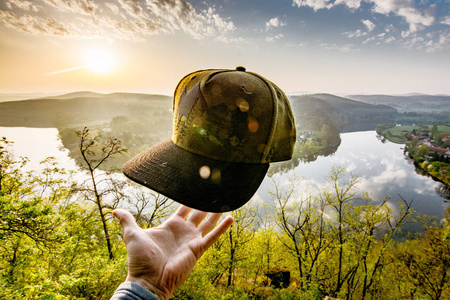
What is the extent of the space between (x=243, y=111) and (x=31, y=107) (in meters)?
153

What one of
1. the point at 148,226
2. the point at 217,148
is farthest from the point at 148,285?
the point at 148,226

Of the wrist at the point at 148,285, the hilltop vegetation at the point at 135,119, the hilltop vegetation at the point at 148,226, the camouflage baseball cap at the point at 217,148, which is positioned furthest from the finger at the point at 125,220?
the hilltop vegetation at the point at 135,119

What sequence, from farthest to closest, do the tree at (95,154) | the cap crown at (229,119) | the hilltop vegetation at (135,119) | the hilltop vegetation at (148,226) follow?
the hilltop vegetation at (135,119)
the tree at (95,154)
the hilltop vegetation at (148,226)
the cap crown at (229,119)

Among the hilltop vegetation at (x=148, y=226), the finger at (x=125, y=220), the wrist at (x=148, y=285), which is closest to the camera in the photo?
the wrist at (x=148, y=285)

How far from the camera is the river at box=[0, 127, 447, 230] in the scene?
48.9 m

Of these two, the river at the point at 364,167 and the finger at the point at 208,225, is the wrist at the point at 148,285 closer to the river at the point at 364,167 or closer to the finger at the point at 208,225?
the finger at the point at 208,225

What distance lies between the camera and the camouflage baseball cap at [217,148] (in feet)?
4.38

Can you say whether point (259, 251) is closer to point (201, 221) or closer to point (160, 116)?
point (201, 221)

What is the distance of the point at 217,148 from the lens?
1403mm

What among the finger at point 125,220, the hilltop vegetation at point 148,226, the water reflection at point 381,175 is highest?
the finger at point 125,220

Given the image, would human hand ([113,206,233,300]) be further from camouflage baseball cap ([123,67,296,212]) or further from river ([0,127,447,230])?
river ([0,127,447,230])

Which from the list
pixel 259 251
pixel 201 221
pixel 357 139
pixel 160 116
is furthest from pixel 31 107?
pixel 357 139

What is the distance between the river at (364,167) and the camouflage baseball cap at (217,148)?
29261 mm

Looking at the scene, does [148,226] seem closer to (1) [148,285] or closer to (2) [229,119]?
(1) [148,285]
